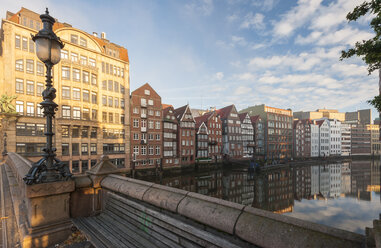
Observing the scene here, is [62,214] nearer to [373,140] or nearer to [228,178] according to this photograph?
[228,178]

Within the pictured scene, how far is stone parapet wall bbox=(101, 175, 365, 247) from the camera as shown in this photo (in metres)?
1.63

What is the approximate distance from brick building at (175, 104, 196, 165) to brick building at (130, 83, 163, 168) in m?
6.00

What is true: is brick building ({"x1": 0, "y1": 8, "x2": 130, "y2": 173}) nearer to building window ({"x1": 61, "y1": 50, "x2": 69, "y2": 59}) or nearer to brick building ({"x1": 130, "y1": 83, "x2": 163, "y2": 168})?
building window ({"x1": 61, "y1": 50, "x2": 69, "y2": 59})

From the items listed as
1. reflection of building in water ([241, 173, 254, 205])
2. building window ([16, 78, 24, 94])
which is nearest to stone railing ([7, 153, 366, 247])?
reflection of building in water ([241, 173, 254, 205])

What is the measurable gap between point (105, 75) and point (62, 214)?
34.7m

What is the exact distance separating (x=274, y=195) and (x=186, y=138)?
22658mm

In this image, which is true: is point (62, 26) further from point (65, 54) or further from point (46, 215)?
point (46, 215)

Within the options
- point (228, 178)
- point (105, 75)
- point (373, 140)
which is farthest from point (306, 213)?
point (373, 140)

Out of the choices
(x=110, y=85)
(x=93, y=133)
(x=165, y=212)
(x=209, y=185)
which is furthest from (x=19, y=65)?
(x=209, y=185)

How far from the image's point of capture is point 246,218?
208cm

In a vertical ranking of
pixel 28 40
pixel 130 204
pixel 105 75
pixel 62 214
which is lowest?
pixel 62 214

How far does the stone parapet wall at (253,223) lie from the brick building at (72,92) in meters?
31.2

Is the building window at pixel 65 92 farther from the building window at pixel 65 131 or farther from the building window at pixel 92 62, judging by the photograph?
the building window at pixel 92 62

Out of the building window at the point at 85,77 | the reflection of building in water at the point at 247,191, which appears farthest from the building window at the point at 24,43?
the reflection of building in water at the point at 247,191
